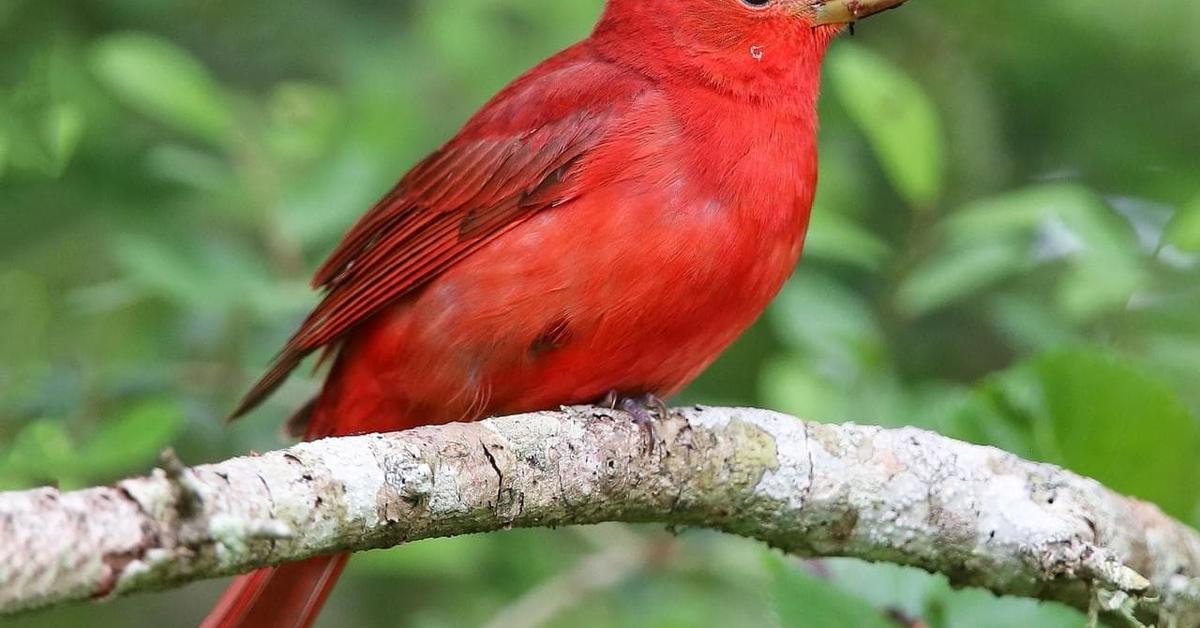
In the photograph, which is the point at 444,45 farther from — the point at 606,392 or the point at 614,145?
the point at 606,392

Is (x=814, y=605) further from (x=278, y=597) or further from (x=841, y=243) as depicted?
(x=278, y=597)

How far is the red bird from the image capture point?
3783 millimetres

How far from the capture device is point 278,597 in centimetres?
402

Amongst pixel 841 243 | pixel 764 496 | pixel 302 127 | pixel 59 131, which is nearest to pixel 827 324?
pixel 841 243

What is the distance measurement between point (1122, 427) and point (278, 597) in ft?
6.76

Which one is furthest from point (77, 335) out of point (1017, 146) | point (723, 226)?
point (1017, 146)

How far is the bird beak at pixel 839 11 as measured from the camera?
4.24m

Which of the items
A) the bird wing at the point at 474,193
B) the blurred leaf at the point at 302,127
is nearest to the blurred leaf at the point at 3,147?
the bird wing at the point at 474,193

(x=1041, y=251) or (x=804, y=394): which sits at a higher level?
(x=1041, y=251)

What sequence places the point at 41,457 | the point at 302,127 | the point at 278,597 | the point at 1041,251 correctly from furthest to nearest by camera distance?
the point at 302,127
the point at 1041,251
the point at 278,597
the point at 41,457

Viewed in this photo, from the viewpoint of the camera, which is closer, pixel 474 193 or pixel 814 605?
pixel 814 605

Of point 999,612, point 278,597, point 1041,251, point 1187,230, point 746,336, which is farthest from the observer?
point 746,336

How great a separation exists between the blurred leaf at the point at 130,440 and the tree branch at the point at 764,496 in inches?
36.2

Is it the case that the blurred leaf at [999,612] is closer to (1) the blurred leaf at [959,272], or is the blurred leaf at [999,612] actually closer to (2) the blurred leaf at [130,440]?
(1) the blurred leaf at [959,272]
